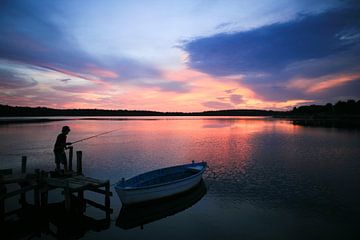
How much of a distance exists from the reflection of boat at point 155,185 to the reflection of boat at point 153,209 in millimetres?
357

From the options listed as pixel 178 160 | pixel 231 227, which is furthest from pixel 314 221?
pixel 178 160

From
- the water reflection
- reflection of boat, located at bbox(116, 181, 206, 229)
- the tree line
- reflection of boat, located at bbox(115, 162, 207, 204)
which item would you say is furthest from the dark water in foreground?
the tree line

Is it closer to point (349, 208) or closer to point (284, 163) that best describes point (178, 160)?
point (284, 163)

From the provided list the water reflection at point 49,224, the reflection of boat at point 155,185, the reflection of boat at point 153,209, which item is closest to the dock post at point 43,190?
the water reflection at point 49,224

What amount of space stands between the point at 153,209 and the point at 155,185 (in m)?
1.22

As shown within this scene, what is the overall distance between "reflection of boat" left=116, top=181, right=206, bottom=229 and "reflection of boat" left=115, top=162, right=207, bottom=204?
0.36m

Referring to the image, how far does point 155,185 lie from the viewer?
1261cm

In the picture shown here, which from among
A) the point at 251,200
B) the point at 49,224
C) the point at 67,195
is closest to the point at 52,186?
the point at 67,195

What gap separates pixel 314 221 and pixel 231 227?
4001 millimetres

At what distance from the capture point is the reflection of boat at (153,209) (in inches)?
444

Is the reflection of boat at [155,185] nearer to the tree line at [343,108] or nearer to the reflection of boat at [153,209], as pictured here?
the reflection of boat at [153,209]

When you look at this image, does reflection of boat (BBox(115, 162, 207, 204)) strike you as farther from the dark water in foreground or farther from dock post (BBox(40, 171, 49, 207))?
dock post (BBox(40, 171, 49, 207))

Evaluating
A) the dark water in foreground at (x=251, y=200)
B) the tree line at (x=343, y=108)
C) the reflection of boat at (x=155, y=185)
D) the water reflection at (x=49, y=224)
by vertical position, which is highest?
the tree line at (x=343, y=108)

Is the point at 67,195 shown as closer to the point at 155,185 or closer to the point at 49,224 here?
the point at 49,224
